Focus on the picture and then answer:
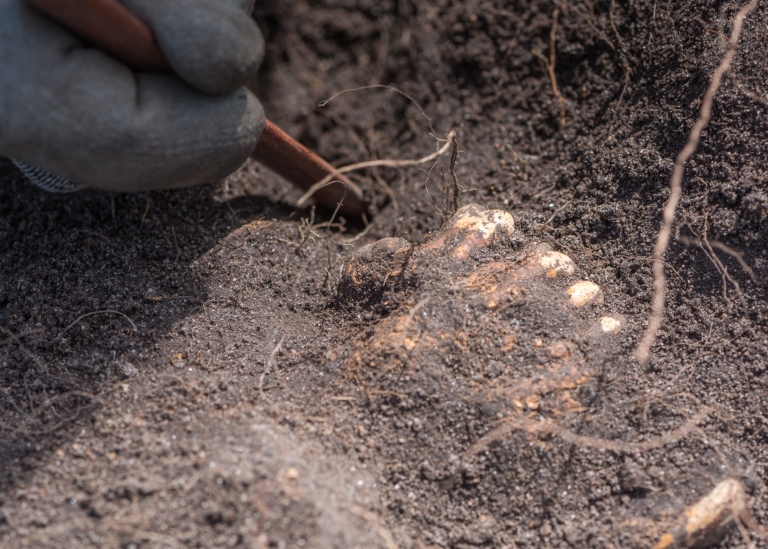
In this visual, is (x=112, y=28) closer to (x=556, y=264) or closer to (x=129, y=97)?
(x=129, y=97)

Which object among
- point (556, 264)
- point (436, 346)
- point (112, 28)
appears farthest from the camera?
point (556, 264)

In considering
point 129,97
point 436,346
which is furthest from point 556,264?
point 129,97

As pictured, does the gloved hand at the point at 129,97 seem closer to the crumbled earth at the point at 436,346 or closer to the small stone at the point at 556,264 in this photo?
the crumbled earth at the point at 436,346

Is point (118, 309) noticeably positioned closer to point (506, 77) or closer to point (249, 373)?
point (249, 373)

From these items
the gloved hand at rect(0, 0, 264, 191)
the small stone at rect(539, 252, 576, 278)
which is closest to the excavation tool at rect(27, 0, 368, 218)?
the gloved hand at rect(0, 0, 264, 191)

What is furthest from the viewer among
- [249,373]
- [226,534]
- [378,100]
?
[378,100]

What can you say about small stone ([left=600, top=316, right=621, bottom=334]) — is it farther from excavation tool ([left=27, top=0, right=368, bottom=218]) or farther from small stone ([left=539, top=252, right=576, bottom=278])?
excavation tool ([left=27, top=0, right=368, bottom=218])

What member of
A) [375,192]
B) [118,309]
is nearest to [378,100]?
[375,192]
